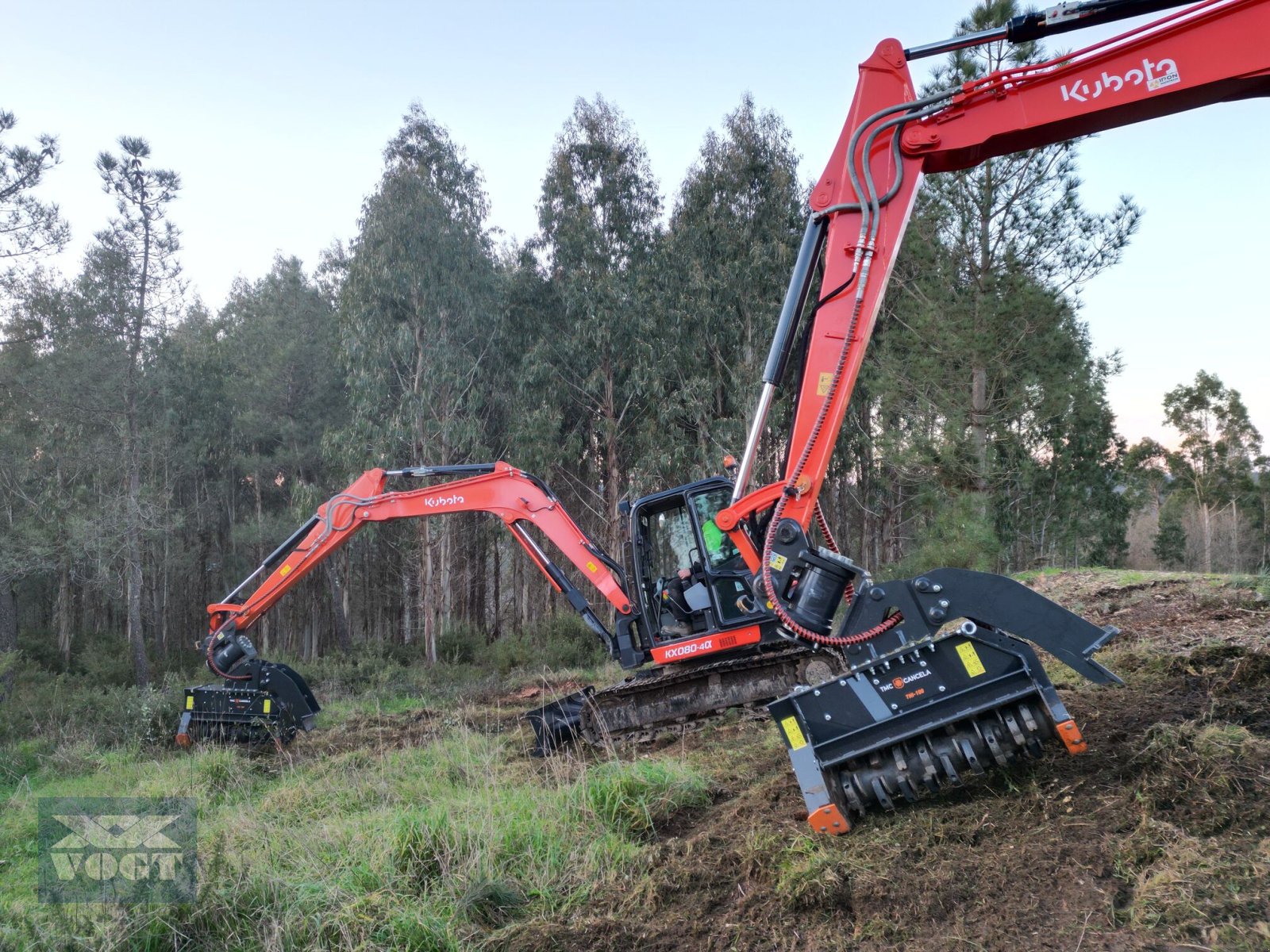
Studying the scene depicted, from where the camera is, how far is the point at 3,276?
56.1 ft

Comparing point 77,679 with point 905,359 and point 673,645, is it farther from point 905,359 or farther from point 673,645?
point 905,359

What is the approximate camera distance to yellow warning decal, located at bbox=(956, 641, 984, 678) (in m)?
4.08

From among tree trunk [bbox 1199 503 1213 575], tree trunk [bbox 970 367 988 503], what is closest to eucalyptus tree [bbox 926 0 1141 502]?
tree trunk [bbox 970 367 988 503]

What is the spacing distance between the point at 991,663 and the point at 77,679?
1951 centimetres

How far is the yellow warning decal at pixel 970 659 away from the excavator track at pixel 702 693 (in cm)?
449

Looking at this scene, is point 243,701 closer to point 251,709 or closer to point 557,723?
point 251,709

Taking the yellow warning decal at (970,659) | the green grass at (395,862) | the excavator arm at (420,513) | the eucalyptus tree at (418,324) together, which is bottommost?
the green grass at (395,862)

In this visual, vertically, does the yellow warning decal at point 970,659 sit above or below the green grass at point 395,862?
above

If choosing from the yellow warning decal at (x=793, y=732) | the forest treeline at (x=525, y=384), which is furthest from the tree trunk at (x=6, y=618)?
the yellow warning decal at (x=793, y=732)

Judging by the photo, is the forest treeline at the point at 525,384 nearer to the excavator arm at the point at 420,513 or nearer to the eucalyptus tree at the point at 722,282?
the eucalyptus tree at the point at 722,282

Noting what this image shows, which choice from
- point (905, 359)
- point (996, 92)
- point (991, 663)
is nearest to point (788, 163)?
point (905, 359)

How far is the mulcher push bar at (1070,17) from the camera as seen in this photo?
14.2 ft


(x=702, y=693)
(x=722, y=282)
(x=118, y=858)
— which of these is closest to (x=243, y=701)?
(x=702, y=693)

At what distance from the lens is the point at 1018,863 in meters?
3.43
